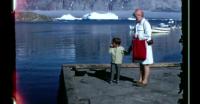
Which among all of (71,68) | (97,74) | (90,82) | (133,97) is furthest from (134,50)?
(71,68)

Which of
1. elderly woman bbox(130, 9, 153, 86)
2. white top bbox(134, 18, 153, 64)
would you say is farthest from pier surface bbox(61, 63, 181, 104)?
white top bbox(134, 18, 153, 64)

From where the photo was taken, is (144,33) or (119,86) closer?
(144,33)

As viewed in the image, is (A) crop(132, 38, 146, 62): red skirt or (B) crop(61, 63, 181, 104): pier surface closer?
(B) crop(61, 63, 181, 104): pier surface

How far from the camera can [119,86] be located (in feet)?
32.4

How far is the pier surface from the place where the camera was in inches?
328

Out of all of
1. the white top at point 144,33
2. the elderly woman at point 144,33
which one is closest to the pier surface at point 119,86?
the elderly woman at point 144,33

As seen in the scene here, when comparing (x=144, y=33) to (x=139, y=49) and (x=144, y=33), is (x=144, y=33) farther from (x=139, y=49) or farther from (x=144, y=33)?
(x=139, y=49)

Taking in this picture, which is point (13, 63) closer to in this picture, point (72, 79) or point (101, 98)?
point (101, 98)

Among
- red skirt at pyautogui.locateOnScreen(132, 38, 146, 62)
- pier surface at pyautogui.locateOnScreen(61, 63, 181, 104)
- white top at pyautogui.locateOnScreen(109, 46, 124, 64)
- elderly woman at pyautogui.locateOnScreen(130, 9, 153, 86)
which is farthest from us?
white top at pyautogui.locateOnScreen(109, 46, 124, 64)

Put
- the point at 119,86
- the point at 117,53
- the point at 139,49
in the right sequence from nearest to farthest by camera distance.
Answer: the point at 139,49 → the point at 117,53 → the point at 119,86

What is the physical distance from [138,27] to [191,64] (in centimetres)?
736

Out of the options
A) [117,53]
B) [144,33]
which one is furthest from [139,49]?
[117,53]

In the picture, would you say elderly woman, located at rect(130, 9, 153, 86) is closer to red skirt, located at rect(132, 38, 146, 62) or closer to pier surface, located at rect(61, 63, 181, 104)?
red skirt, located at rect(132, 38, 146, 62)

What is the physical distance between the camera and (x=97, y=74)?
1230 cm
